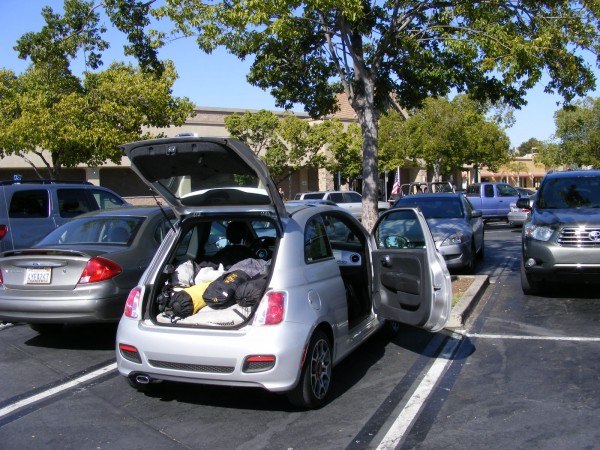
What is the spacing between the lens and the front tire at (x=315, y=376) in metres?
4.73

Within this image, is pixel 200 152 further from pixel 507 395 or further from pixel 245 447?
pixel 507 395

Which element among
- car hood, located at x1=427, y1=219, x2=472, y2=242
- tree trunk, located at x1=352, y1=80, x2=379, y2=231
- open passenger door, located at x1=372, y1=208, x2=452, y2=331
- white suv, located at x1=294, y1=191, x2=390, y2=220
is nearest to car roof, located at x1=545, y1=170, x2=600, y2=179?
car hood, located at x1=427, y1=219, x2=472, y2=242

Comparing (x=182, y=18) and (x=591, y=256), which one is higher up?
(x=182, y=18)

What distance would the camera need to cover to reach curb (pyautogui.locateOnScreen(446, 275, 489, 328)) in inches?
299

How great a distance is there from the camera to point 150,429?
15.2 feet

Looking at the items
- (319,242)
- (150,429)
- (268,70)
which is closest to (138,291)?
(150,429)

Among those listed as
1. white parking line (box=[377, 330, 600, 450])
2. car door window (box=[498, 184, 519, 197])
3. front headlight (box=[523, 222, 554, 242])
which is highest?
car door window (box=[498, 184, 519, 197])

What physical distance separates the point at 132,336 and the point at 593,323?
5.56 metres

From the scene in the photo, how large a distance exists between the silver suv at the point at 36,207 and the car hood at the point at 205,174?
5850 millimetres

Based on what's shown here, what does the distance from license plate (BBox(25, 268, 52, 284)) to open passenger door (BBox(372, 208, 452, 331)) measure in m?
3.35

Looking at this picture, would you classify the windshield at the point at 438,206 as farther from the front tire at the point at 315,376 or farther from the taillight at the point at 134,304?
the taillight at the point at 134,304

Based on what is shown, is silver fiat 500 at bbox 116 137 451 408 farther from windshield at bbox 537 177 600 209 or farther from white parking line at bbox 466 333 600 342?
windshield at bbox 537 177 600 209

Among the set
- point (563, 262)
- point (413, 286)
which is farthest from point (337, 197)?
point (413, 286)

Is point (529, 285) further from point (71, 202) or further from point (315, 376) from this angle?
point (71, 202)
